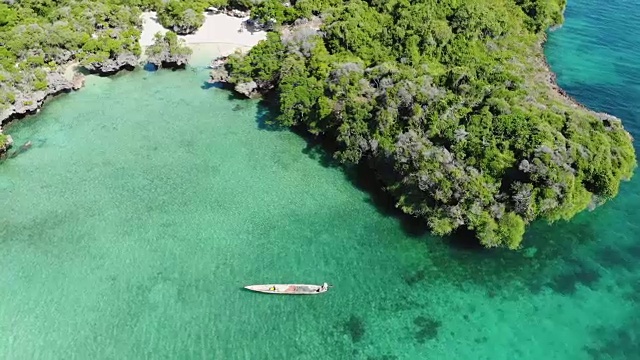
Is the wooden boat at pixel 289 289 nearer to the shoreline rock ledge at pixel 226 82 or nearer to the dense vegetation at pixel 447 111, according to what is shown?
the dense vegetation at pixel 447 111

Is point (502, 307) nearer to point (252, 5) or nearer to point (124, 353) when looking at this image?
point (124, 353)

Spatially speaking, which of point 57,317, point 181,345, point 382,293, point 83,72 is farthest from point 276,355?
point 83,72

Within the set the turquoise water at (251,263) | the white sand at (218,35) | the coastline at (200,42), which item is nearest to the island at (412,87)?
the coastline at (200,42)

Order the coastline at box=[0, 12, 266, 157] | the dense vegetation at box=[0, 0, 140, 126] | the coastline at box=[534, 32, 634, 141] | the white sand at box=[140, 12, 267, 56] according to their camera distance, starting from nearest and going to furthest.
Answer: the coastline at box=[534, 32, 634, 141] → the dense vegetation at box=[0, 0, 140, 126] → the coastline at box=[0, 12, 266, 157] → the white sand at box=[140, 12, 267, 56]

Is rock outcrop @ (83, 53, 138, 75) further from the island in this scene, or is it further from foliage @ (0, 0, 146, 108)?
foliage @ (0, 0, 146, 108)

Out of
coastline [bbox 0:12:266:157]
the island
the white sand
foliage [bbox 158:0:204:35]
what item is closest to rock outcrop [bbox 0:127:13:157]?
the island

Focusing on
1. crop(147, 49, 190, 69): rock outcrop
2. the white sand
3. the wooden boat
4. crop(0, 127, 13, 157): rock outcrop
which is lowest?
the wooden boat

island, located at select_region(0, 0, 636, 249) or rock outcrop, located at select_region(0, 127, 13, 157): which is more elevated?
island, located at select_region(0, 0, 636, 249)

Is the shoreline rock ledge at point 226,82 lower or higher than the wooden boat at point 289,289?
higher
